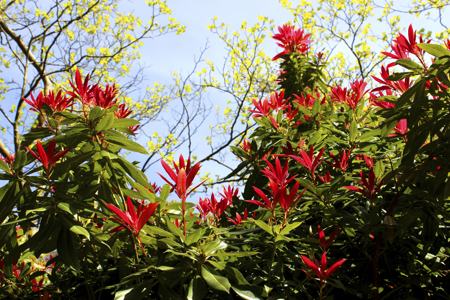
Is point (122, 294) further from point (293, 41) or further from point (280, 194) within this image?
point (293, 41)

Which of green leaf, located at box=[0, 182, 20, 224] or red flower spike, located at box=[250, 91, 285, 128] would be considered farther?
red flower spike, located at box=[250, 91, 285, 128]

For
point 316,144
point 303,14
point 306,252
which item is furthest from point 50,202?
point 303,14

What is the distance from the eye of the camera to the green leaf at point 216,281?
58.1 inches

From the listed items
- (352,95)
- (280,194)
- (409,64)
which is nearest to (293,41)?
(352,95)

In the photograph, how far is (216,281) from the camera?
4.90 ft

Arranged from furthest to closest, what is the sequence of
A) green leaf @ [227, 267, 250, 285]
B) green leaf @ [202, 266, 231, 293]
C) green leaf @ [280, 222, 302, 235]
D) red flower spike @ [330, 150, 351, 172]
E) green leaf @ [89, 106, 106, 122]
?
red flower spike @ [330, 150, 351, 172] → green leaf @ [89, 106, 106, 122] → green leaf @ [280, 222, 302, 235] → green leaf @ [227, 267, 250, 285] → green leaf @ [202, 266, 231, 293]

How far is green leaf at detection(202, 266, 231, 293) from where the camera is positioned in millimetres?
1476

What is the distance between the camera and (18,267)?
266cm


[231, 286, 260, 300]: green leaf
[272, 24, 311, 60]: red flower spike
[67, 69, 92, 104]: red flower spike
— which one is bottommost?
[231, 286, 260, 300]: green leaf

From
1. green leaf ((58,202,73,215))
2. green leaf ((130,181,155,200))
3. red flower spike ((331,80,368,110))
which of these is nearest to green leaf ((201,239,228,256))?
green leaf ((130,181,155,200))

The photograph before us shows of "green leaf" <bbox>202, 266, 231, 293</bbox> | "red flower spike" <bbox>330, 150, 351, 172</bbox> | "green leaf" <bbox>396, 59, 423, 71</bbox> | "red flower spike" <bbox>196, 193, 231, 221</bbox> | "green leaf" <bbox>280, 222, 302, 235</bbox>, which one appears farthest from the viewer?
A: "red flower spike" <bbox>196, 193, 231, 221</bbox>

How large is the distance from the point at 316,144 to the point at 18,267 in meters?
1.79

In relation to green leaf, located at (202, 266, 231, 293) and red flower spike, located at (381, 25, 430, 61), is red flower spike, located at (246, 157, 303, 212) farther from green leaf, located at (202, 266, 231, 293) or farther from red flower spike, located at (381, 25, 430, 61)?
red flower spike, located at (381, 25, 430, 61)

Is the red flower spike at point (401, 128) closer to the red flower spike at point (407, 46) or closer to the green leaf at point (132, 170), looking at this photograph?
the red flower spike at point (407, 46)
